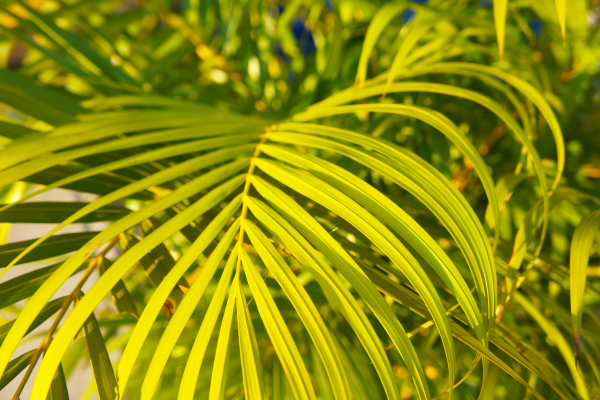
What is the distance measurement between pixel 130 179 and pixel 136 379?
23 centimetres

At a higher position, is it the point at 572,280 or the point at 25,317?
the point at 25,317

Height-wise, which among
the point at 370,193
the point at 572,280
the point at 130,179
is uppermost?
the point at 130,179

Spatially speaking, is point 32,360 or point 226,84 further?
point 226,84

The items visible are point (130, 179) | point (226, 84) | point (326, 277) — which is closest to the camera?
point (326, 277)

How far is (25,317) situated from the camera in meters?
0.20

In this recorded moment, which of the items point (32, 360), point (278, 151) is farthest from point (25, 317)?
point (278, 151)

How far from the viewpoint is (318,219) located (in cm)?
32

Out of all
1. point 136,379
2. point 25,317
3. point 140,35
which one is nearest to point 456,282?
point 25,317

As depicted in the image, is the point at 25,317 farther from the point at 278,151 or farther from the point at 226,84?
the point at 226,84

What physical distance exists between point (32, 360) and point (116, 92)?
11.0 inches

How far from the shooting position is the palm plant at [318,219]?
0.66 ft

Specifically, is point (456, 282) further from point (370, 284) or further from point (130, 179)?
point (130, 179)

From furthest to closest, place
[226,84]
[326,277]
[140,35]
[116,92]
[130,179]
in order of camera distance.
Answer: [140,35]
[226,84]
[116,92]
[130,179]
[326,277]

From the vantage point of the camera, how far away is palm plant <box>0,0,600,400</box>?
200 millimetres
